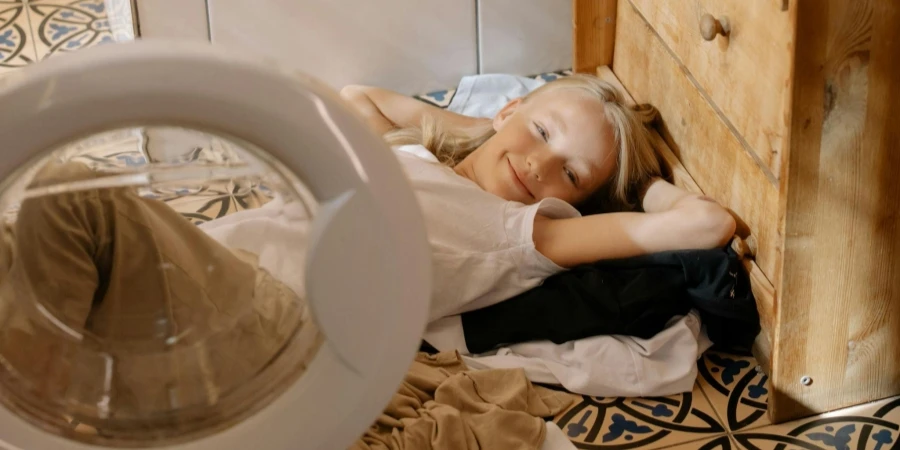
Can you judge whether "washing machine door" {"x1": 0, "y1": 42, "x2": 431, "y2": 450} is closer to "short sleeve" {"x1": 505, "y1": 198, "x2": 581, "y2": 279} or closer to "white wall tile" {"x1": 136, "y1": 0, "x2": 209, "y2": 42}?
"short sleeve" {"x1": 505, "y1": 198, "x2": 581, "y2": 279}

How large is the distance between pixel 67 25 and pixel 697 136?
1253mm

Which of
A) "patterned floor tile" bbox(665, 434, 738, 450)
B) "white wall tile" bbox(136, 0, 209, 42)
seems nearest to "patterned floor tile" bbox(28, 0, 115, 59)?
"white wall tile" bbox(136, 0, 209, 42)

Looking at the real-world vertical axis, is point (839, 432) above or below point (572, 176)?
below

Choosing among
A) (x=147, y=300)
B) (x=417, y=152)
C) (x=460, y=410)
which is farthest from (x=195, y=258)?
(x=417, y=152)

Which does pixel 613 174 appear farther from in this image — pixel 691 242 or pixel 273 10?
pixel 273 10

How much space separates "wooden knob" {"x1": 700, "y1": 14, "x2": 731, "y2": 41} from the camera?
1094mm

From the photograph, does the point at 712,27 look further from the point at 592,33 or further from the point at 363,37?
the point at 363,37

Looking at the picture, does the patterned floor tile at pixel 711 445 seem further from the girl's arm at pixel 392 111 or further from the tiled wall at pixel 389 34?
the tiled wall at pixel 389 34

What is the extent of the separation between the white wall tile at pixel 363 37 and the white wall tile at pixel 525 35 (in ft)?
0.09

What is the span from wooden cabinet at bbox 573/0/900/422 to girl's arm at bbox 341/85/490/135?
394 mm

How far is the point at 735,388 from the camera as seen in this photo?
3.73 ft

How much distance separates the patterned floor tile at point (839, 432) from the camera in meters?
1.05

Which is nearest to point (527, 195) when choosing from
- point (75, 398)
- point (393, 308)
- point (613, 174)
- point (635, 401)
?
point (613, 174)

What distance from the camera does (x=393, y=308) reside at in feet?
2.62
